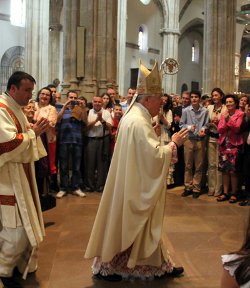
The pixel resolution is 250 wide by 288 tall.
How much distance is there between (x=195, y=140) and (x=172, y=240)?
2.92 meters

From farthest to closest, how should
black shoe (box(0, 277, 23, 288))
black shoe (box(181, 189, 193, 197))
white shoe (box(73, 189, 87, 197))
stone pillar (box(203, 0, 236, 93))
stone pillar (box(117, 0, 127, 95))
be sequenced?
stone pillar (box(117, 0, 127, 95)) < stone pillar (box(203, 0, 236, 93)) < black shoe (box(181, 189, 193, 197)) < white shoe (box(73, 189, 87, 197)) < black shoe (box(0, 277, 23, 288))

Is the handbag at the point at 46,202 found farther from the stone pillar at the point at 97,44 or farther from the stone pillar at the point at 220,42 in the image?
the stone pillar at the point at 220,42

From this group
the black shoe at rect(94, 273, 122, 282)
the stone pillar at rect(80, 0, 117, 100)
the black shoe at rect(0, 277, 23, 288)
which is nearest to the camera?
the black shoe at rect(0, 277, 23, 288)

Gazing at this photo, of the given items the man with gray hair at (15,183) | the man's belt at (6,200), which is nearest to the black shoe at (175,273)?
the man with gray hair at (15,183)

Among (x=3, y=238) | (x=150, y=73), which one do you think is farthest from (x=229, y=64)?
(x=3, y=238)

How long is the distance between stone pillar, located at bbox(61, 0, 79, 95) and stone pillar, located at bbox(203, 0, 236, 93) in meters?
6.02

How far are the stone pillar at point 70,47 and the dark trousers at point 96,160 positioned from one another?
226cm

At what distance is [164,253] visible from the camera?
12.0ft

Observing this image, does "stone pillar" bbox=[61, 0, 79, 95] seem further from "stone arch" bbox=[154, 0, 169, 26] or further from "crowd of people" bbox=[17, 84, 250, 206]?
"stone arch" bbox=[154, 0, 169, 26]

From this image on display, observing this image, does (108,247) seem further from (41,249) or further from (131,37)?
(131,37)

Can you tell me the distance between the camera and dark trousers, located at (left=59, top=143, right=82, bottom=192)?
23.9 ft

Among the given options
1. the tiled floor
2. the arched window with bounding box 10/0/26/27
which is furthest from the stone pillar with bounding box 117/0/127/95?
the tiled floor

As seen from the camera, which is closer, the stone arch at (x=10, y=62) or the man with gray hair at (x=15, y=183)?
the man with gray hair at (x=15, y=183)

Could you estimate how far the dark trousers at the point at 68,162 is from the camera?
7270 millimetres
